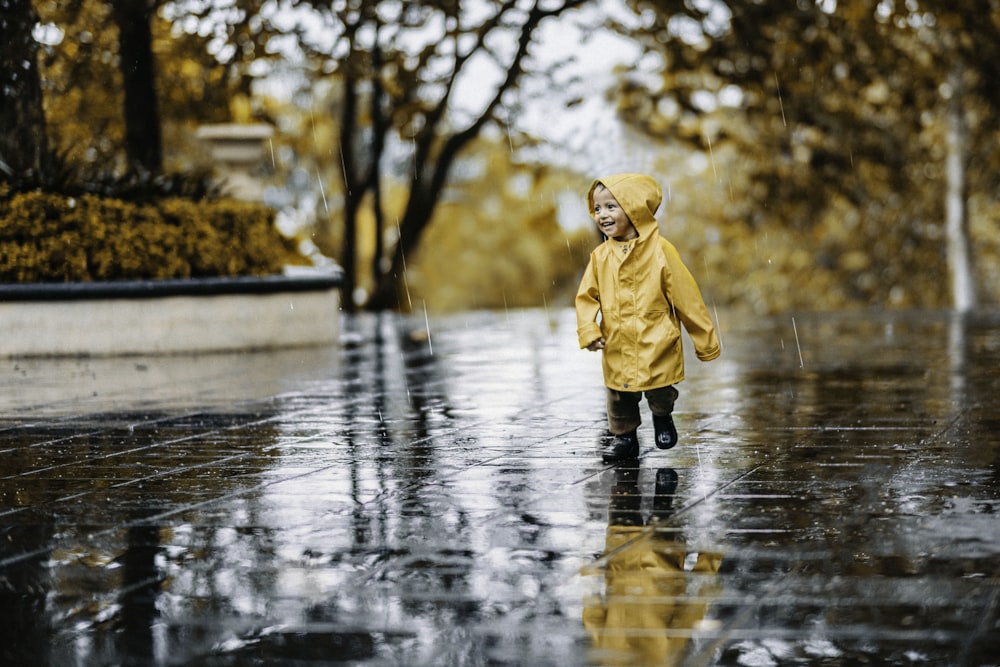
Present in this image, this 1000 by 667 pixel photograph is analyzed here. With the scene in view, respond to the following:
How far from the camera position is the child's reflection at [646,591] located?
143 inches

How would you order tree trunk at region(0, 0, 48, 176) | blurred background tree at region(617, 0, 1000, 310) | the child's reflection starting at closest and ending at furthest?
the child's reflection < tree trunk at region(0, 0, 48, 176) < blurred background tree at region(617, 0, 1000, 310)

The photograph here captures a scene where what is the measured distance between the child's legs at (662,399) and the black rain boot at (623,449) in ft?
0.54

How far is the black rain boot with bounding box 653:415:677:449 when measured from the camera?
698 centimetres

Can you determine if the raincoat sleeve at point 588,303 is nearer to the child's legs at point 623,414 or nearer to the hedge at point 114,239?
the child's legs at point 623,414

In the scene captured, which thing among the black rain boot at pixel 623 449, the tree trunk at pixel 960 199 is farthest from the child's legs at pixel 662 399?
the tree trunk at pixel 960 199

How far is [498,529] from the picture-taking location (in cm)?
511

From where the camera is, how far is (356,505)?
5695 millimetres

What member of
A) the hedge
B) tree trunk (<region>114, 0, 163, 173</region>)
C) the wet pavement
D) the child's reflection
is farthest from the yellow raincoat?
tree trunk (<region>114, 0, 163, 173</region>)

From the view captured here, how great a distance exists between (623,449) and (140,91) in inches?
515

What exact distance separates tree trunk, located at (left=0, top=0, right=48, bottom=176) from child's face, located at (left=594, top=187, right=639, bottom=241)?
387 inches

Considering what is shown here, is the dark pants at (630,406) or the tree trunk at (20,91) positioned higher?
the tree trunk at (20,91)

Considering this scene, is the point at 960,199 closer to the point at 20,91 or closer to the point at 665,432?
the point at 20,91

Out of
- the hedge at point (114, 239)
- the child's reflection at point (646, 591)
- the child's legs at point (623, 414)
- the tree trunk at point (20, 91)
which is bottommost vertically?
the child's reflection at point (646, 591)

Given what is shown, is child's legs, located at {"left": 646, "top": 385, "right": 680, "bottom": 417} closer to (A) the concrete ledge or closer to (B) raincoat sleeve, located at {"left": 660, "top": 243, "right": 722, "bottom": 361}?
(B) raincoat sleeve, located at {"left": 660, "top": 243, "right": 722, "bottom": 361}
